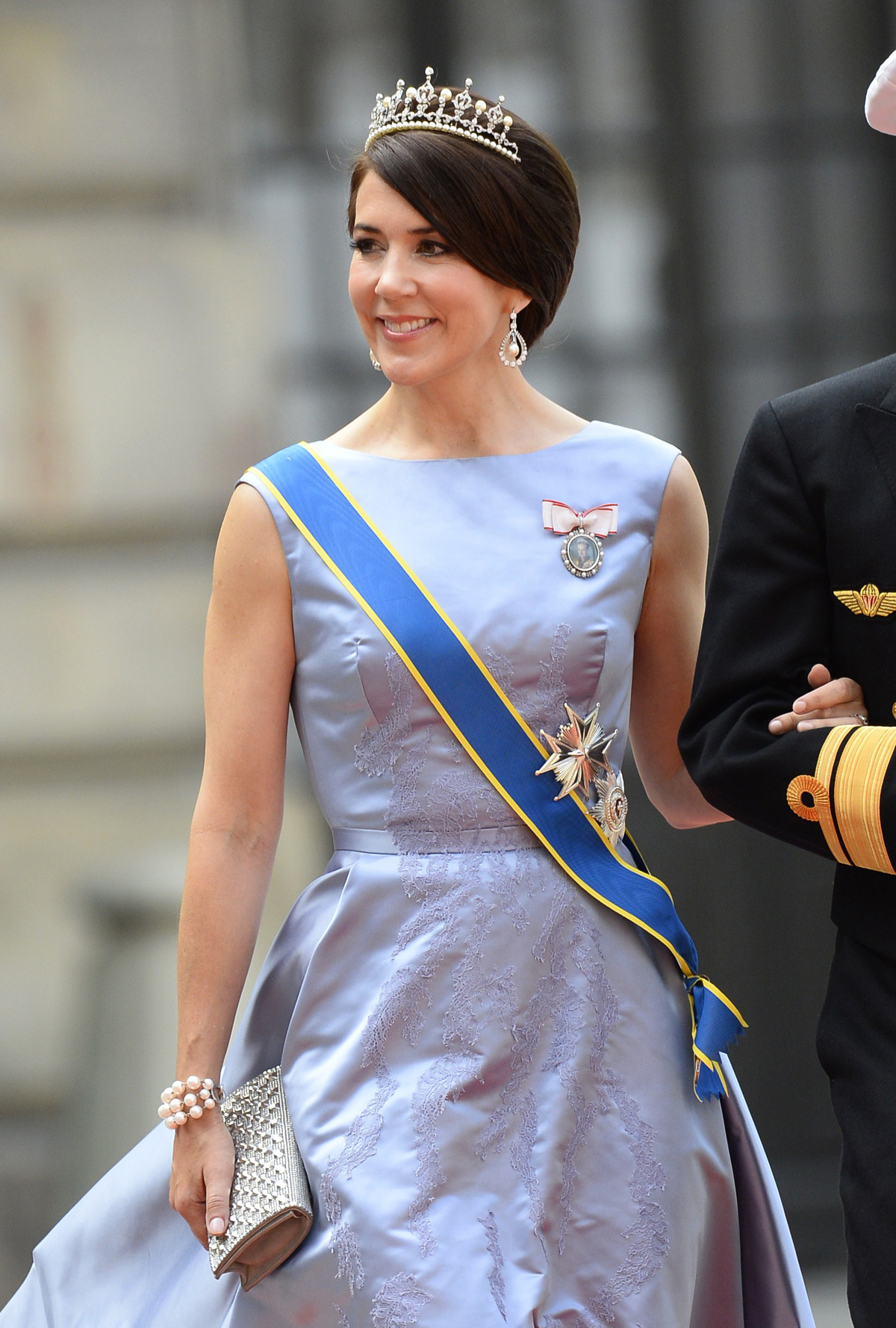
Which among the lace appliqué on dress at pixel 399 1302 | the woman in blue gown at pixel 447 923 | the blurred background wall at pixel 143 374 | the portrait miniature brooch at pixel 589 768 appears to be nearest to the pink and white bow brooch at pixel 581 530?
the woman in blue gown at pixel 447 923

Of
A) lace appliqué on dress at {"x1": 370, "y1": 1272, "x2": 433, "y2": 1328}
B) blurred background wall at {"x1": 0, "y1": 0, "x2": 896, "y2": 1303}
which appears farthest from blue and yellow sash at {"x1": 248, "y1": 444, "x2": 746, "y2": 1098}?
blurred background wall at {"x1": 0, "y1": 0, "x2": 896, "y2": 1303}

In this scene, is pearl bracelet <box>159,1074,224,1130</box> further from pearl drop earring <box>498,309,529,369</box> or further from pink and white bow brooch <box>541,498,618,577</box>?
pearl drop earring <box>498,309,529,369</box>

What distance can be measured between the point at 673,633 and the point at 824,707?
0.41 m

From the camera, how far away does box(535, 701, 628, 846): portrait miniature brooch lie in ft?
6.16

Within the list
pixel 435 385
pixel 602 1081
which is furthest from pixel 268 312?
pixel 602 1081

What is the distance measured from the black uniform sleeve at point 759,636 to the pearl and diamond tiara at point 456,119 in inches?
18.9

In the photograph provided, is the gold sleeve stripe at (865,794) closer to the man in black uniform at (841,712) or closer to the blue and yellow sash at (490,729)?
the man in black uniform at (841,712)

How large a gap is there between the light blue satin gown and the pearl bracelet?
9cm

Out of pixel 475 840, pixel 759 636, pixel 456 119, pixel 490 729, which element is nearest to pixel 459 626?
pixel 490 729

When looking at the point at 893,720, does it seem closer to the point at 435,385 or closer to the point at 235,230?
the point at 435,385

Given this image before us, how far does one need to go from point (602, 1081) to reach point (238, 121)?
216 cm

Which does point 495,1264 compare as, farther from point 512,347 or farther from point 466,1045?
point 512,347

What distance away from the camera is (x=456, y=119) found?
6.41 ft

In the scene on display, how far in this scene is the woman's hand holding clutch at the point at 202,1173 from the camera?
1795 mm
